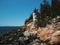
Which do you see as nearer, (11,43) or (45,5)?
(11,43)

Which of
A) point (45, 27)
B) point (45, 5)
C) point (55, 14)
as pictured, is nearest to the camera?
point (45, 27)

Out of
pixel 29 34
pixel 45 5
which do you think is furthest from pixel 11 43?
pixel 45 5

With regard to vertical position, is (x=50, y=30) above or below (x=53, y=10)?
below

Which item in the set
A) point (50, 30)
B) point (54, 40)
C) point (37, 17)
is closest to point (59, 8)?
point (37, 17)

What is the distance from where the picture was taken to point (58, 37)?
42.8 metres

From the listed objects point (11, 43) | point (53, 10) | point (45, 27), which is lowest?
point (11, 43)

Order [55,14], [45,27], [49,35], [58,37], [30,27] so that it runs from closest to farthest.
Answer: [58,37] < [49,35] < [45,27] < [55,14] < [30,27]

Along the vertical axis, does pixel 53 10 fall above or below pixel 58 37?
above

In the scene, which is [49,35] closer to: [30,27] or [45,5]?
[30,27]

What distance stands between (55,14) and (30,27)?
32.0 feet

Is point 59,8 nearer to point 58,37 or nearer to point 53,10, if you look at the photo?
point 53,10

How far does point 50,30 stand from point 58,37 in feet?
12.9

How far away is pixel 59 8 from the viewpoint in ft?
A: 189

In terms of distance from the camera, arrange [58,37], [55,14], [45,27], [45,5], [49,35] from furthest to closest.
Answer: [45,5], [55,14], [45,27], [49,35], [58,37]
